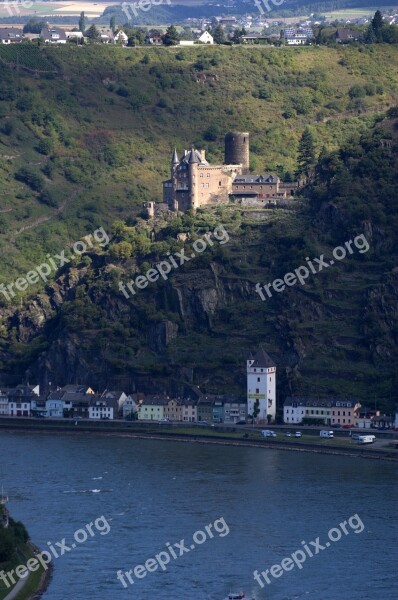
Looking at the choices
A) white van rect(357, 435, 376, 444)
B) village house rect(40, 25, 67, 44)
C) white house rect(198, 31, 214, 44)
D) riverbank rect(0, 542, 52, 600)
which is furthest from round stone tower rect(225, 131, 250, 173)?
riverbank rect(0, 542, 52, 600)

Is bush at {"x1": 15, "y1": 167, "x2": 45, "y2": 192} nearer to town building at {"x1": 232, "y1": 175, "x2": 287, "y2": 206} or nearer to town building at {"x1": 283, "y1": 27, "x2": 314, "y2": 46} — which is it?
town building at {"x1": 232, "y1": 175, "x2": 287, "y2": 206}

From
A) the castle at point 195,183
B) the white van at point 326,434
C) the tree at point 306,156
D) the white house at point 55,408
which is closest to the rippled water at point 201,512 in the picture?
the white van at point 326,434

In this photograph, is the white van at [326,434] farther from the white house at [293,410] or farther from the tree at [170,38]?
the tree at [170,38]

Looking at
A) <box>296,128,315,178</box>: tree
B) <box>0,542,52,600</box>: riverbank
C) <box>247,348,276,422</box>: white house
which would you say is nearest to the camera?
<box>0,542,52,600</box>: riverbank

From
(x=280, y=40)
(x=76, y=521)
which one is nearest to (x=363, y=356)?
(x=76, y=521)

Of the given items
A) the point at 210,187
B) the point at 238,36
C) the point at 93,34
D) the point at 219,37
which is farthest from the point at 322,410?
the point at 93,34

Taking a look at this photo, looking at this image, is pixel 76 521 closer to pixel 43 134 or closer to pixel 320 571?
pixel 320 571

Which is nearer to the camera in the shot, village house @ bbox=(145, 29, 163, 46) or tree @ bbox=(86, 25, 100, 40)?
village house @ bbox=(145, 29, 163, 46)
